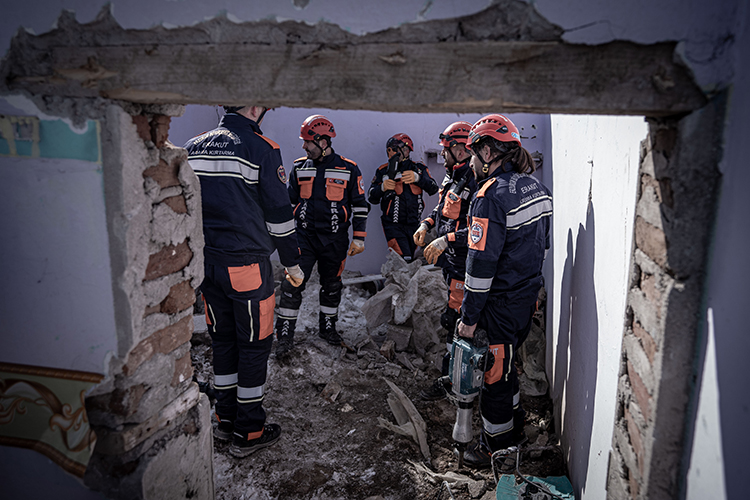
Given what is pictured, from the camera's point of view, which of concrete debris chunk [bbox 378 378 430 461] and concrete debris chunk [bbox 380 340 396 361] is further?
concrete debris chunk [bbox 380 340 396 361]

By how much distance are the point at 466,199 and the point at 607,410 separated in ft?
8.02

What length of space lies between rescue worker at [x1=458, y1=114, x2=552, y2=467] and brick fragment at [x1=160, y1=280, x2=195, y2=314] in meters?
1.73

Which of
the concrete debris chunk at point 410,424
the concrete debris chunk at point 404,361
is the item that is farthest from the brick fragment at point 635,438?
Result: the concrete debris chunk at point 404,361

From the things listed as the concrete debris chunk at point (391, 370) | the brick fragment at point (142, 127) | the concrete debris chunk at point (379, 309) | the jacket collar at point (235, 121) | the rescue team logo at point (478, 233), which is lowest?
the concrete debris chunk at point (391, 370)

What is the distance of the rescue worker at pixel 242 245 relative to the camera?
3.05m

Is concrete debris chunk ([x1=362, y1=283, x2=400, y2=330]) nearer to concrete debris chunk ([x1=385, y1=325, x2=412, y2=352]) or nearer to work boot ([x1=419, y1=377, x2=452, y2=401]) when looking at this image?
concrete debris chunk ([x1=385, y1=325, x2=412, y2=352])

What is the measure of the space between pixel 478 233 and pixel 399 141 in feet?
11.8

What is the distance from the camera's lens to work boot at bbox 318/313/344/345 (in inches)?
204

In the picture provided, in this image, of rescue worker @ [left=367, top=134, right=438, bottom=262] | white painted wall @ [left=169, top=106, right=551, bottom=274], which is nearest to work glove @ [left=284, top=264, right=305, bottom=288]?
rescue worker @ [left=367, top=134, right=438, bottom=262]

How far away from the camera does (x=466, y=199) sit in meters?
4.18

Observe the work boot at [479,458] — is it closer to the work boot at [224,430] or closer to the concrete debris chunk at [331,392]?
the concrete debris chunk at [331,392]

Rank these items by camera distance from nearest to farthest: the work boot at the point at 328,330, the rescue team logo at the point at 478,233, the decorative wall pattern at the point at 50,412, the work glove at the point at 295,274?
the decorative wall pattern at the point at 50,412 → the rescue team logo at the point at 478,233 → the work glove at the point at 295,274 → the work boot at the point at 328,330

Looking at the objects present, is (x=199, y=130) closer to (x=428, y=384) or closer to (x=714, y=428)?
(x=428, y=384)

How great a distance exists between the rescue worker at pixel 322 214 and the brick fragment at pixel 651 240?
362 cm
